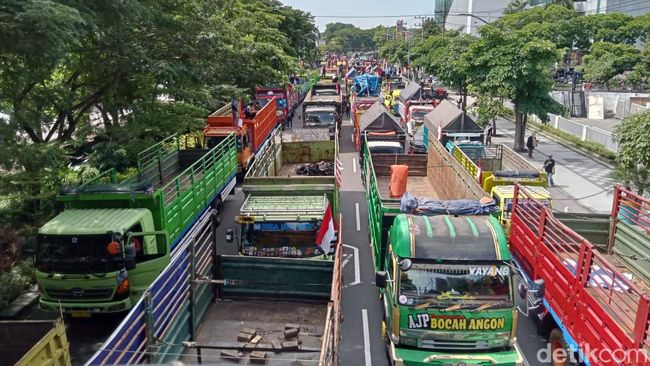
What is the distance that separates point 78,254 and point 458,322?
21.5 feet

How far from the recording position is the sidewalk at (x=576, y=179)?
738 inches

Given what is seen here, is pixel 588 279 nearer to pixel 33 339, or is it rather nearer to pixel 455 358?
pixel 455 358

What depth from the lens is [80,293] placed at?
9.30 m

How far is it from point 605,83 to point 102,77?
47.9m

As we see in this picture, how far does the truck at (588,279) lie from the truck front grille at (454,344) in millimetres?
854

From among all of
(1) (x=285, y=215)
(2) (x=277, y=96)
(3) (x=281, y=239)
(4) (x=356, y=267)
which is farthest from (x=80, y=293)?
(2) (x=277, y=96)

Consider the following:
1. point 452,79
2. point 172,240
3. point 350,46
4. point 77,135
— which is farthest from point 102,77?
point 350,46

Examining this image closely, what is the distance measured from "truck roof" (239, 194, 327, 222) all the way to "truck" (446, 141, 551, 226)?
5395 mm

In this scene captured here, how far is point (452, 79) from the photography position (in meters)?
36.2

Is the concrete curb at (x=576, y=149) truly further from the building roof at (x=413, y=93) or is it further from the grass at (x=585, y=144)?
the building roof at (x=413, y=93)

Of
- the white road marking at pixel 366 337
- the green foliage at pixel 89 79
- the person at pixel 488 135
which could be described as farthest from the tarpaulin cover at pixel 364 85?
the white road marking at pixel 366 337

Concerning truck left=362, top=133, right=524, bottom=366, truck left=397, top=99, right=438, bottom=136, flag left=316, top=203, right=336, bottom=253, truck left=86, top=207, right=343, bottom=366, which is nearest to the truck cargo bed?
flag left=316, top=203, right=336, bottom=253

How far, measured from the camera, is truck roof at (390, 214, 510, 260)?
7.71 metres

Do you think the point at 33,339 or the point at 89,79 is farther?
the point at 89,79
